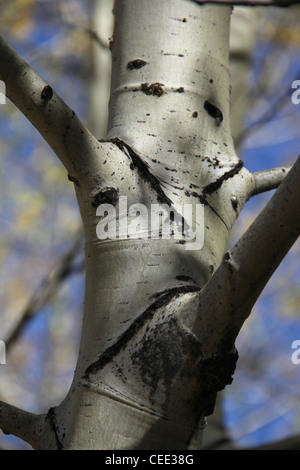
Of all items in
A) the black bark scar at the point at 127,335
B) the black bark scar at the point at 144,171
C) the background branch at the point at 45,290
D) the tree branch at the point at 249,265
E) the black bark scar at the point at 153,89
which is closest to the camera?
the tree branch at the point at 249,265

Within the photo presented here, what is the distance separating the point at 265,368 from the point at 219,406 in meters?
3.17

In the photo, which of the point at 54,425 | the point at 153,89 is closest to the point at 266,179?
the point at 153,89

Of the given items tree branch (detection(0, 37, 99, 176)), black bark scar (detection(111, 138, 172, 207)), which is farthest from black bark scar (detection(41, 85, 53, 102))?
black bark scar (detection(111, 138, 172, 207))

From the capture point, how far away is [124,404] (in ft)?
2.51

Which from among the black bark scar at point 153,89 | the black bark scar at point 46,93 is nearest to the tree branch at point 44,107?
the black bark scar at point 46,93

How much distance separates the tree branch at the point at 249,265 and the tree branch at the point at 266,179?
14.9 inches

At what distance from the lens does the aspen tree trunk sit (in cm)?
75

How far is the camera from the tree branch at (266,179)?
1.09 meters

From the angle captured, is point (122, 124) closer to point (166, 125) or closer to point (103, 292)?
point (166, 125)

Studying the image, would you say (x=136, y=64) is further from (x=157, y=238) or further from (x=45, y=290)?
(x=45, y=290)

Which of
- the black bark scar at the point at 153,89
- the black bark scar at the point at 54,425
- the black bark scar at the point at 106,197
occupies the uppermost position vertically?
the black bark scar at the point at 153,89

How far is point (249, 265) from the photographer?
71cm

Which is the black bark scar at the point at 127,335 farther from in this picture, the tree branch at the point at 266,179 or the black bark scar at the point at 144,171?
the tree branch at the point at 266,179

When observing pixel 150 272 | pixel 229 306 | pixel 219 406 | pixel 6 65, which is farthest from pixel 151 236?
pixel 219 406
